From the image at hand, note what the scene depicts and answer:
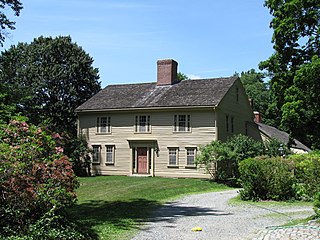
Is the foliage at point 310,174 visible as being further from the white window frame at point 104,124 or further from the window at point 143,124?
the white window frame at point 104,124

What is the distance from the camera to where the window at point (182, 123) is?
95.2 feet

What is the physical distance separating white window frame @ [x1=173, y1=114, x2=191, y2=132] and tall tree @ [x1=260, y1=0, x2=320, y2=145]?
6.44 m

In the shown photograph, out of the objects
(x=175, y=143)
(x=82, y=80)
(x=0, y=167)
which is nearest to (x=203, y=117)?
(x=175, y=143)

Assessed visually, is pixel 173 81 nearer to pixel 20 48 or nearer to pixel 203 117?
pixel 203 117

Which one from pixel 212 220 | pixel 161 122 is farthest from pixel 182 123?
pixel 212 220

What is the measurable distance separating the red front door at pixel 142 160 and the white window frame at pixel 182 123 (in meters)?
3.20

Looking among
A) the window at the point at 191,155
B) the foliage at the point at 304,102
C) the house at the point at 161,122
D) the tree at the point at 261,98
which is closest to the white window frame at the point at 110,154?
the house at the point at 161,122

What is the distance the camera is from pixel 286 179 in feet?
53.7

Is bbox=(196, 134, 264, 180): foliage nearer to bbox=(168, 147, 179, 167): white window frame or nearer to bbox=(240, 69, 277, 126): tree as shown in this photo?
bbox=(168, 147, 179, 167): white window frame

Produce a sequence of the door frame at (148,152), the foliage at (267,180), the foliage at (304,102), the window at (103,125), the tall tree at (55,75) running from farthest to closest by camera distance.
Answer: the tall tree at (55,75)
the window at (103,125)
the door frame at (148,152)
the foliage at (304,102)
the foliage at (267,180)

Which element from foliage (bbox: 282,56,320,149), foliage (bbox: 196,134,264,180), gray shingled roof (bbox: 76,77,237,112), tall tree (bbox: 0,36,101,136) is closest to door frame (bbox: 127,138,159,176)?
gray shingled roof (bbox: 76,77,237,112)

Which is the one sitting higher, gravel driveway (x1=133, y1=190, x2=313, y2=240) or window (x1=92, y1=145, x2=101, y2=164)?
window (x1=92, y1=145, x2=101, y2=164)

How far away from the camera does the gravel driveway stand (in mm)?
9508

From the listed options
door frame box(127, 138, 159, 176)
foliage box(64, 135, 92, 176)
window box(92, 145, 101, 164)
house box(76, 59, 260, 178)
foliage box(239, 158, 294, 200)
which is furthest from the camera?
window box(92, 145, 101, 164)
